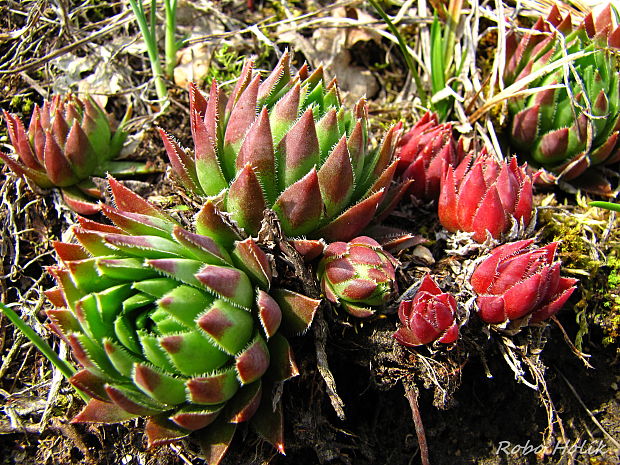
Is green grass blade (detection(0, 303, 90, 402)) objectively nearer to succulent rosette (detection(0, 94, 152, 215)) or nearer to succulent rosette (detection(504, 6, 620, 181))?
succulent rosette (detection(0, 94, 152, 215))

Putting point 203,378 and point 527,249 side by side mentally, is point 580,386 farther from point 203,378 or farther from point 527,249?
point 203,378

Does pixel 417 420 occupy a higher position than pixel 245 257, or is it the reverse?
pixel 245 257

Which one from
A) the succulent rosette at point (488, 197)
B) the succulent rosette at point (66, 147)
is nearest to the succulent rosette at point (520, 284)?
the succulent rosette at point (488, 197)

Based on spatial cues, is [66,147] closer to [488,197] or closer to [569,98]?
[488,197]

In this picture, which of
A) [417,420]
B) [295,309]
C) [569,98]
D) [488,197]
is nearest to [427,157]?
[488,197]

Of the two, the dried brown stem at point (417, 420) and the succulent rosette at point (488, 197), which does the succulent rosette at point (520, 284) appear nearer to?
the succulent rosette at point (488, 197)

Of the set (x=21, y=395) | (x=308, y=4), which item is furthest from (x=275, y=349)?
(x=308, y=4)

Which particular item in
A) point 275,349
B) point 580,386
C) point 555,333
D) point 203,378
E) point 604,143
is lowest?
point 580,386
